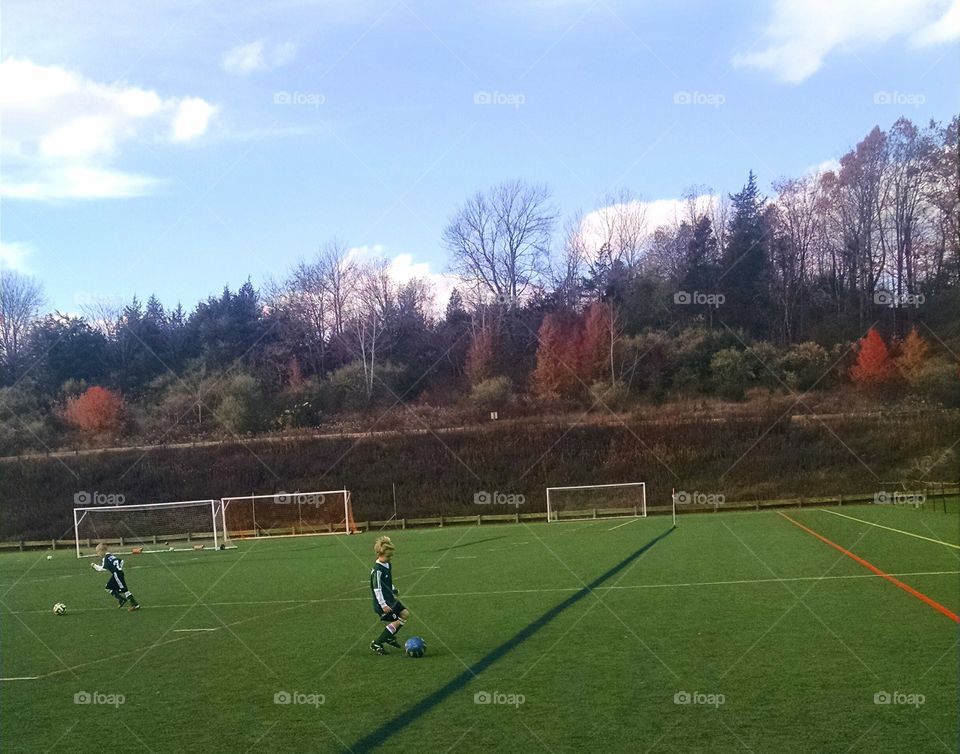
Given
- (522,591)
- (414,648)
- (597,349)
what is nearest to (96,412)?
(597,349)

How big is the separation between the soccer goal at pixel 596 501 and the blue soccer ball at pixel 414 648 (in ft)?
101

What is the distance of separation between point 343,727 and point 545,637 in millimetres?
4087

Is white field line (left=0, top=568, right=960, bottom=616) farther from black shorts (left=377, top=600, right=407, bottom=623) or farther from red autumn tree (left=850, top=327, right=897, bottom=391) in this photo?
red autumn tree (left=850, top=327, right=897, bottom=391)

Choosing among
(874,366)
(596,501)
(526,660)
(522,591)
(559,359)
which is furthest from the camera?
(559,359)

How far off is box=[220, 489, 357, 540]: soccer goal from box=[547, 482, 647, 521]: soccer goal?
9.48 m

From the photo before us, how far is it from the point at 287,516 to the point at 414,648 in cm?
3244

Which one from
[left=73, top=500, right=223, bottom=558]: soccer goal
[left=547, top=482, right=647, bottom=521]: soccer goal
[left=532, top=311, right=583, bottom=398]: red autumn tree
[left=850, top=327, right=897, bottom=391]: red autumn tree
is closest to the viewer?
[left=73, top=500, right=223, bottom=558]: soccer goal

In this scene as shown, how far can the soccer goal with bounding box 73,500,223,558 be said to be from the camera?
39.3 m

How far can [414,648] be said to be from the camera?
10.6m

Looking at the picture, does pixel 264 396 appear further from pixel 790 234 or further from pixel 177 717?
pixel 177 717

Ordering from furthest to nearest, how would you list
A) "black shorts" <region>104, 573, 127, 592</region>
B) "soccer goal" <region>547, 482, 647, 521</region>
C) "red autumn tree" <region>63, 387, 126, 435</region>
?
"red autumn tree" <region>63, 387, 126, 435</region>, "soccer goal" <region>547, 482, 647, 521</region>, "black shorts" <region>104, 573, 127, 592</region>

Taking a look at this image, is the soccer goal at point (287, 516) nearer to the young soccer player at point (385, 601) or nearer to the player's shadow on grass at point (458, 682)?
the player's shadow on grass at point (458, 682)

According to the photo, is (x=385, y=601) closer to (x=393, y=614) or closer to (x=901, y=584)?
(x=393, y=614)

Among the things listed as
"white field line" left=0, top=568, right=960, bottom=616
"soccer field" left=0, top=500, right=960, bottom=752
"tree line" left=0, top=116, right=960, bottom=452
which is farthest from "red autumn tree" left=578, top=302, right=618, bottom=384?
"white field line" left=0, top=568, right=960, bottom=616
